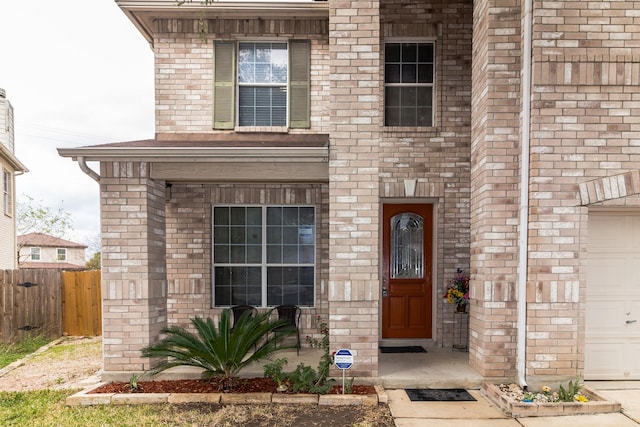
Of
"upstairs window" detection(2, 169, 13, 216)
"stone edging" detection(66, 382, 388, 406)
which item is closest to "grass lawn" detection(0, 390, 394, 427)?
"stone edging" detection(66, 382, 388, 406)

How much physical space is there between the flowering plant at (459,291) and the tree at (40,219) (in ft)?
72.5

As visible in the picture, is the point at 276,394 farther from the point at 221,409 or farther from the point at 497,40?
the point at 497,40

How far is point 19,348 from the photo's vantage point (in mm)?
7043

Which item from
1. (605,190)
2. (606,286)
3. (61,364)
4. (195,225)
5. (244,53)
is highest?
(244,53)

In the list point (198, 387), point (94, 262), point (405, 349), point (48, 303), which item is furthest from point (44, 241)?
point (405, 349)

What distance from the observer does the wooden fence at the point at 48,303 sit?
24.4 ft

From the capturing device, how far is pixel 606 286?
466 cm

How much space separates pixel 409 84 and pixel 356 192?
8.78ft

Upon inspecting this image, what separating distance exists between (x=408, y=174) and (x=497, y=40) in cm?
221

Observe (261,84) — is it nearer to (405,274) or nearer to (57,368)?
(405,274)

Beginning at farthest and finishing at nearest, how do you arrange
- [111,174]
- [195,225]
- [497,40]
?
1. [195,225]
2. [111,174]
3. [497,40]

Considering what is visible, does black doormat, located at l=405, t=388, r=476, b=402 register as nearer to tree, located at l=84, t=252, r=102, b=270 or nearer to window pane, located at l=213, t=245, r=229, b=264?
window pane, located at l=213, t=245, r=229, b=264

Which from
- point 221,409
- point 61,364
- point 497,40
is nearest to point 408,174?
point 497,40

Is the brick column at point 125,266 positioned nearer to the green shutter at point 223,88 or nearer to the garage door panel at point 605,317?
the green shutter at point 223,88
